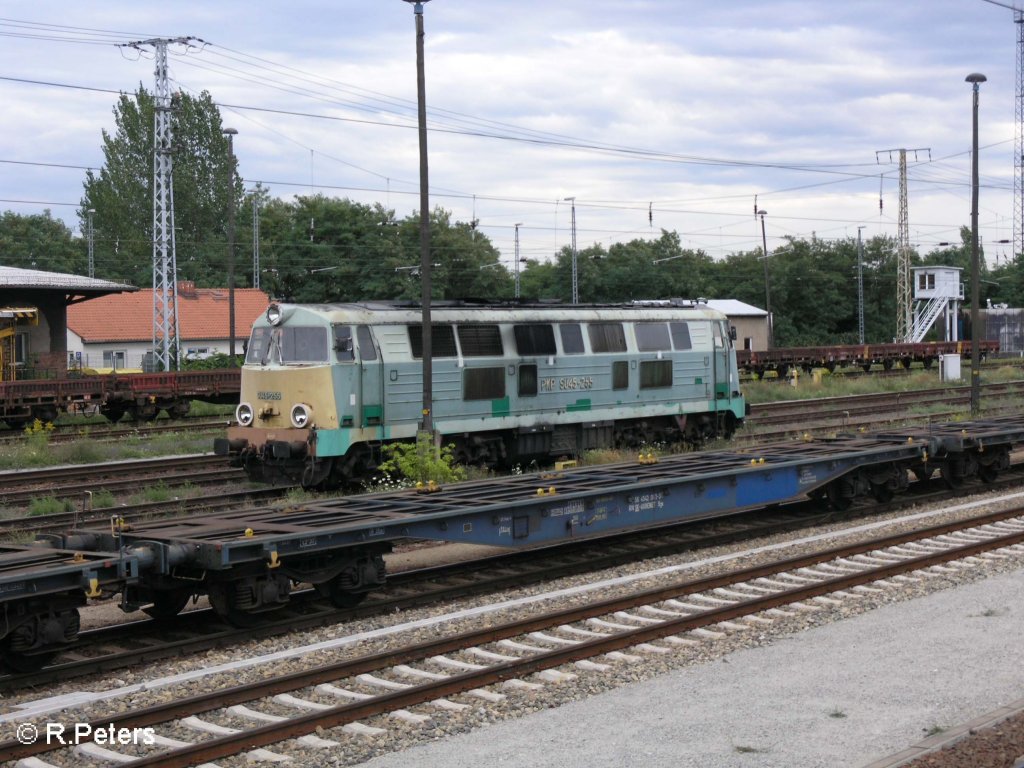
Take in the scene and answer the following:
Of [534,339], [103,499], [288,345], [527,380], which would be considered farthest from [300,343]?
[534,339]

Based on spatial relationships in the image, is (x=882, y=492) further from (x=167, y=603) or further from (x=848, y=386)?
(x=848, y=386)

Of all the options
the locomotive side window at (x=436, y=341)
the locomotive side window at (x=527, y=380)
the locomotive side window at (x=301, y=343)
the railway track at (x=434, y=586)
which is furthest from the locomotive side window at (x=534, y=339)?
the railway track at (x=434, y=586)

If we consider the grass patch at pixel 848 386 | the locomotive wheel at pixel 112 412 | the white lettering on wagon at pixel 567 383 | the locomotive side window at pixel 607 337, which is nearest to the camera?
the white lettering on wagon at pixel 567 383

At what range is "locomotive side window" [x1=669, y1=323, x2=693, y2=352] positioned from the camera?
76.9ft

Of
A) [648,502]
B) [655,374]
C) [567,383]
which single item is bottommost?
[648,502]

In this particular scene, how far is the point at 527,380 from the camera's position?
68.0ft

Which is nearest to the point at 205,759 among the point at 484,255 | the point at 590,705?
the point at 590,705

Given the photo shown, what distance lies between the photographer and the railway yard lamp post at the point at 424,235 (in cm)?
1872

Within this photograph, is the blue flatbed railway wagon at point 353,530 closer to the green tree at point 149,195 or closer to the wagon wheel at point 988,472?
the wagon wheel at point 988,472

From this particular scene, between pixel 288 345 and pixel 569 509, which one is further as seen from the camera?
pixel 288 345

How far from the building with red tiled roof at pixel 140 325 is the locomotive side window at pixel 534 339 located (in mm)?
37930

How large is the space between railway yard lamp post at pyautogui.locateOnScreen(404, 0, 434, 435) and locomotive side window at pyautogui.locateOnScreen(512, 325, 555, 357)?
1.87 metres

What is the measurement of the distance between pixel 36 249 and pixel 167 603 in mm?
75194

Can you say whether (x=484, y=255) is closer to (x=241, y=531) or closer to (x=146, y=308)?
(x=146, y=308)
